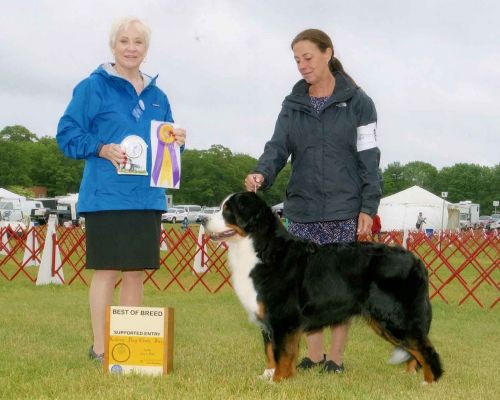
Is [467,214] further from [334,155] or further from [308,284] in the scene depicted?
[308,284]

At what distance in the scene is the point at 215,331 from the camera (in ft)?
19.8

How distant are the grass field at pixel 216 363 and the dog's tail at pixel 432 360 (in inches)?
2.7

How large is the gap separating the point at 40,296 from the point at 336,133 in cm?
594

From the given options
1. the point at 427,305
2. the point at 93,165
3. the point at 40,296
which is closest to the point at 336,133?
the point at 427,305

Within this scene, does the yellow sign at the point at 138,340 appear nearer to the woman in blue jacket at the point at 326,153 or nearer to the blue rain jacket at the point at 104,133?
the blue rain jacket at the point at 104,133

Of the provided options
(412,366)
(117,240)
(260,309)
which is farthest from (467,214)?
(117,240)

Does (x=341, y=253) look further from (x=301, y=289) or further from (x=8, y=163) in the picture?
(x=8, y=163)

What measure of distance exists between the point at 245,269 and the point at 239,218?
311 millimetres

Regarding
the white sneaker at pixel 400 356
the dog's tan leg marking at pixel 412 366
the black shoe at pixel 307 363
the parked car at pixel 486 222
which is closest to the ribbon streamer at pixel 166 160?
the black shoe at pixel 307 363

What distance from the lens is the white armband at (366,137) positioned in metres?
4.04

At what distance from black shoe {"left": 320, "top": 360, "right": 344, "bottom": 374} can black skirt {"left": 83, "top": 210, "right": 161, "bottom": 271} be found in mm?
1350

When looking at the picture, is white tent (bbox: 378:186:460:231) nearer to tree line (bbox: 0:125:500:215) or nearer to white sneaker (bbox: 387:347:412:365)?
tree line (bbox: 0:125:500:215)

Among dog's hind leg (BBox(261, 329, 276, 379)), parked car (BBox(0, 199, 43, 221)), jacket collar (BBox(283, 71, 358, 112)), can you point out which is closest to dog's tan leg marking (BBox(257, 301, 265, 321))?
dog's hind leg (BBox(261, 329, 276, 379))

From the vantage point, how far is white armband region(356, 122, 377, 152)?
159 inches
